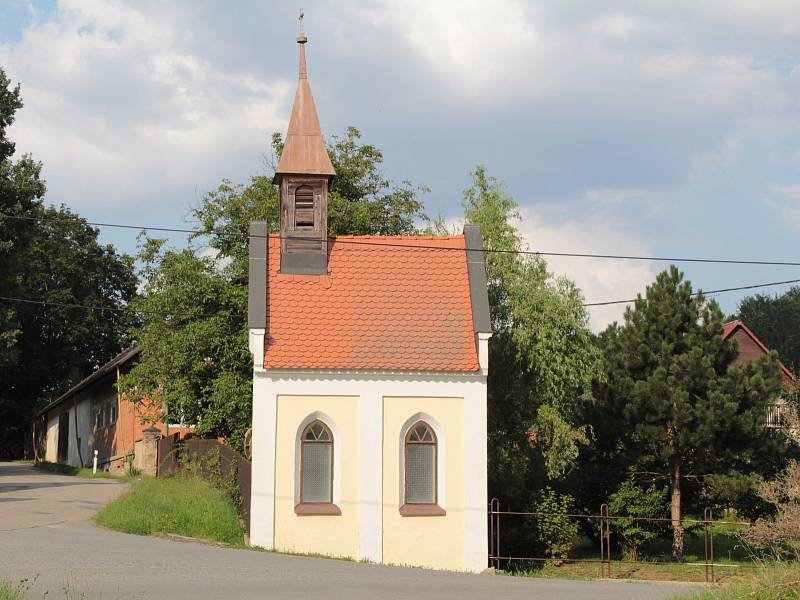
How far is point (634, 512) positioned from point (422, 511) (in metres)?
6.56

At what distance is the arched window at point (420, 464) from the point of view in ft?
69.5

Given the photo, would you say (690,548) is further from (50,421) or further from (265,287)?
(50,421)

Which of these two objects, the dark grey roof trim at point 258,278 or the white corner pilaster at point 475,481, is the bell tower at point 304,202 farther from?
the white corner pilaster at point 475,481

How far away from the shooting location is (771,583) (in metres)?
11.8

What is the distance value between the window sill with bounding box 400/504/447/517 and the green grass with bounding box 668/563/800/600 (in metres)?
8.79

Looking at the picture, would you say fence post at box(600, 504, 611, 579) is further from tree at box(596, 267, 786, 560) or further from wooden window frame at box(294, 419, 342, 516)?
wooden window frame at box(294, 419, 342, 516)

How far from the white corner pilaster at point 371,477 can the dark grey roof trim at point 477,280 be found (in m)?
2.83

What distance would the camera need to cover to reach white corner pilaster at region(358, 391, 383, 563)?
67.5ft

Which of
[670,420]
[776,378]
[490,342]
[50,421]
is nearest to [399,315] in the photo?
[490,342]

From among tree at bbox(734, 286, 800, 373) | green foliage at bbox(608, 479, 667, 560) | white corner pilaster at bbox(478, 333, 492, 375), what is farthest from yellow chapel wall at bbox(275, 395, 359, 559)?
tree at bbox(734, 286, 800, 373)

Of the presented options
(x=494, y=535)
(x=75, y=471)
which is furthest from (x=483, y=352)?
(x=75, y=471)

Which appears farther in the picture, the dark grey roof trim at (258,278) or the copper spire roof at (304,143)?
the copper spire roof at (304,143)

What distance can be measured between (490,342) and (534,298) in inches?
127

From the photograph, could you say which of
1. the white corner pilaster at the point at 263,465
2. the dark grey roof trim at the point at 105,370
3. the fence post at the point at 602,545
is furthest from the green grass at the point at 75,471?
the fence post at the point at 602,545
